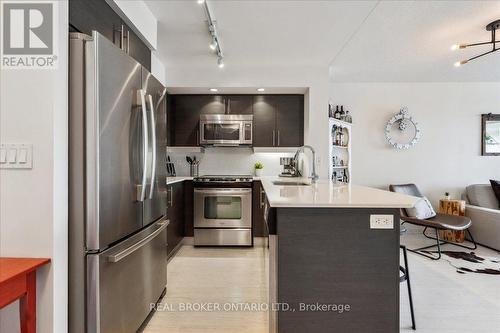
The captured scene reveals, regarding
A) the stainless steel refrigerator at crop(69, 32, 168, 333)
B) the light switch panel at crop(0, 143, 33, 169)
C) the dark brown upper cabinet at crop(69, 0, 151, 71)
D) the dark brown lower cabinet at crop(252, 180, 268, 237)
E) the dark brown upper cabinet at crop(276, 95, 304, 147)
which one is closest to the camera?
the light switch panel at crop(0, 143, 33, 169)

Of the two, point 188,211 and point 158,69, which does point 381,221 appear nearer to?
point 188,211

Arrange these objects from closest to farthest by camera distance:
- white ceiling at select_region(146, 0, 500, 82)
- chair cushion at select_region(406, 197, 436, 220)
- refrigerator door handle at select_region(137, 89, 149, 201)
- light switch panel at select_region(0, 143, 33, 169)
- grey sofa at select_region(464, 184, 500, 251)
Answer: light switch panel at select_region(0, 143, 33, 169), refrigerator door handle at select_region(137, 89, 149, 201), white ceiling at select_region(146, 0, 500, 82), grey sofa at select_region(464, 184, 500, 251), chair cushion at select_region(406, 197, 436, 220)

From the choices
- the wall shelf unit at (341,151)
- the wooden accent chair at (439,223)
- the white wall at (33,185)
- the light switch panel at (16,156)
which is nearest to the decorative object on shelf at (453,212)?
the wooden accent chair at (439,223)

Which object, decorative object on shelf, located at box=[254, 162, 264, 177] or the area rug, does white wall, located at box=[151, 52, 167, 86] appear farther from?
the area rug

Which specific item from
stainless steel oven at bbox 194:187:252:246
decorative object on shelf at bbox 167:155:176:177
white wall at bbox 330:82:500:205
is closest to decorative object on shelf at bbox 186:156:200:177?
decorative object on shelf at bbox 167:155:176:177

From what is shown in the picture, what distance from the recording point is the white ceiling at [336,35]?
96.3 inches

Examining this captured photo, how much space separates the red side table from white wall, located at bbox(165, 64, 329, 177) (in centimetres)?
317

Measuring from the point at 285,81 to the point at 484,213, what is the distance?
333 cm

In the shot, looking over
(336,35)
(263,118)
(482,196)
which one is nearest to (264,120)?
(263,118)

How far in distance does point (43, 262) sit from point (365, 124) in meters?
4.61

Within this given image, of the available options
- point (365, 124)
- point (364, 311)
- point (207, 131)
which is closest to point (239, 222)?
point (207, 131)

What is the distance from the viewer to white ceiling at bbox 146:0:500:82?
2.45m

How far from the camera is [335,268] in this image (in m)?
1.54

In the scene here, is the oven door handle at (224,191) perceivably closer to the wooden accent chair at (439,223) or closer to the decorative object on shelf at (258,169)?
the decorative object on shelf at (258,169)
